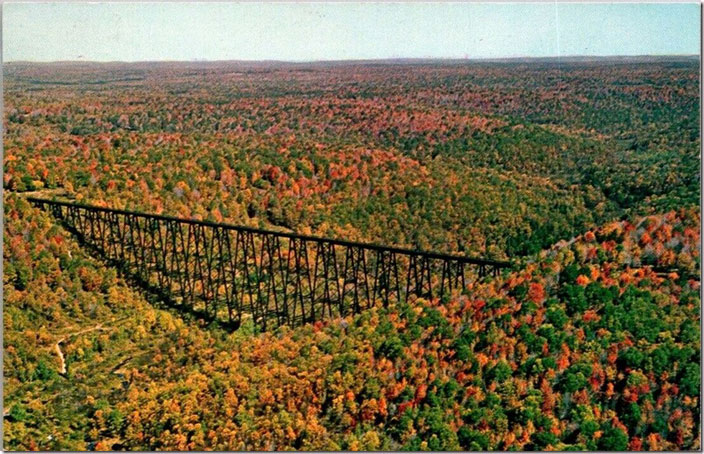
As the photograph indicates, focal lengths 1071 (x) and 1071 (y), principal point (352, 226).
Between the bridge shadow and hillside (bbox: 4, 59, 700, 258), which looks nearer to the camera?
the bridge shadow

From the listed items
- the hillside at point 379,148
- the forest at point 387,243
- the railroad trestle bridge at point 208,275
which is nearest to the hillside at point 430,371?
the forest at point 387,243

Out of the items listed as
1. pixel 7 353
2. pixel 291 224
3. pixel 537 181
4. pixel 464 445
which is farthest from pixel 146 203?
pixel 464 445

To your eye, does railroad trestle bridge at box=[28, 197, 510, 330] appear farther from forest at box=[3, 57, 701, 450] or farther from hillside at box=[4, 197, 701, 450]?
hillside at box=[4, 197, 701, 450]

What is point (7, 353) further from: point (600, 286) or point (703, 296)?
point (703, 296)

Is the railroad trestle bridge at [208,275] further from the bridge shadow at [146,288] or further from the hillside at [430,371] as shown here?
the hillside at [430,371]

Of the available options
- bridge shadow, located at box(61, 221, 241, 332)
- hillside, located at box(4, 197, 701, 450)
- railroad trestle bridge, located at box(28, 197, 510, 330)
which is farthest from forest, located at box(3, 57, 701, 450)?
railroad trestle bridge, located at box(28, 197, 510, 330)

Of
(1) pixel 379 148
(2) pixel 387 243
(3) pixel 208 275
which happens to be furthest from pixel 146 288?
(1) pixel 379 148

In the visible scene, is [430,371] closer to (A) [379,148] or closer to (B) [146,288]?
(B) [146,288]
